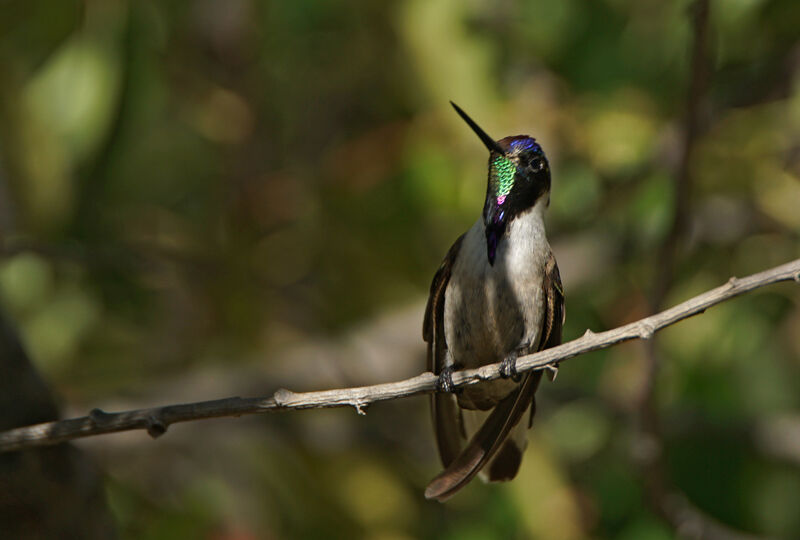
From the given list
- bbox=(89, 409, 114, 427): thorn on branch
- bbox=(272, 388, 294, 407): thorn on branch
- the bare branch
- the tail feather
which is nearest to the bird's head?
the tail feather

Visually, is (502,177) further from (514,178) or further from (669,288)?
(669,288)

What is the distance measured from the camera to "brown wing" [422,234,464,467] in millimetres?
3297

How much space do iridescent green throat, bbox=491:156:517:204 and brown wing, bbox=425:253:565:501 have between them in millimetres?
254

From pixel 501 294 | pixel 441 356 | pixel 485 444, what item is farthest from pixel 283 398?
pixel 441 356

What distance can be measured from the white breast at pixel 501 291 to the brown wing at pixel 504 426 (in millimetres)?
32

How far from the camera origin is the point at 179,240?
17.4ft

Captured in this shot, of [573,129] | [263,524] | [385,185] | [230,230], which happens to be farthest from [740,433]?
[230,230]

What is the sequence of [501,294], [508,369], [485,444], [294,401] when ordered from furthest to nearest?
1. [501,294]
2. [485,444]
3. [508,369]
4. [294,401]

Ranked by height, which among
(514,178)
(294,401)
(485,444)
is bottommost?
(485,444)

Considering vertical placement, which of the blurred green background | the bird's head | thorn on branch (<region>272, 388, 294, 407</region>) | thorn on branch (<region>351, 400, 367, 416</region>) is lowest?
the blurred green background

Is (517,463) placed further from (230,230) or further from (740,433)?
(230,230)

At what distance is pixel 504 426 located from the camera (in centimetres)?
295

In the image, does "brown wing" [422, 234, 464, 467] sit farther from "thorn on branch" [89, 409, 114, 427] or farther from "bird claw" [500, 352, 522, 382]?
"thorn on branch" [89, 409, 114, 427]

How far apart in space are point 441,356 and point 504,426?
556 millimetres
